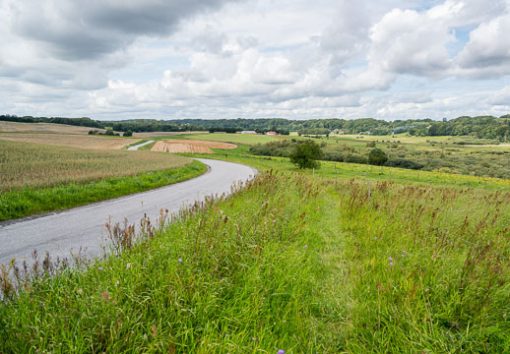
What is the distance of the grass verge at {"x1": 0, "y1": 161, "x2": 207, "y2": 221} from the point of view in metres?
12.0

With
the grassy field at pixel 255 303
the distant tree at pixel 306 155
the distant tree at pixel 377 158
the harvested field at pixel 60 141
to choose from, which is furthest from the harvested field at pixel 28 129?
the grassy field at pixel 255 303

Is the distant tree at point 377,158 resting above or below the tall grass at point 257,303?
below

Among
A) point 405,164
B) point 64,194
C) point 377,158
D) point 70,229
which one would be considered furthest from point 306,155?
point 405,164

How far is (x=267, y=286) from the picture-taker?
418 cm

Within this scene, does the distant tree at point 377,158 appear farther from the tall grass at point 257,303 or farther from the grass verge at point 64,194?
the tall grass at point 257,303

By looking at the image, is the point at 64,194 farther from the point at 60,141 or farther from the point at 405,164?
the point at 405,164

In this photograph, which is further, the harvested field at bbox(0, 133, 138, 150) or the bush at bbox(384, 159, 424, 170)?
the bush at bbox(384, 159, 424, 170)

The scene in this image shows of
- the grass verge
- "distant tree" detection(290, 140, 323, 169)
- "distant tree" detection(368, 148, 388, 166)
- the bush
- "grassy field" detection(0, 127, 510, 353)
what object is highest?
"grassy field" detection(0, 127, 510, 353)

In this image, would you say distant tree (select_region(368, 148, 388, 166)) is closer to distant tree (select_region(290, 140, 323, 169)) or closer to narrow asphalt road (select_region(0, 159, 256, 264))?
distant tree (select_region(290, 140, 323, 169))

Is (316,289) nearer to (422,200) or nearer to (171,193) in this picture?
(422,200)

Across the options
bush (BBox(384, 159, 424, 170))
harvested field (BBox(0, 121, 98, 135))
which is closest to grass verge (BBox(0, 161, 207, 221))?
bush (BBox(384, 159, 424, 170))

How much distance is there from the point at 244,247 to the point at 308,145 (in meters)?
43.6

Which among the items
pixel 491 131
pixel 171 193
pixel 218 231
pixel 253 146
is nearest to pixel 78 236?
pixel 218 231

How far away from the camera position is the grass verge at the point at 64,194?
1204 cm
